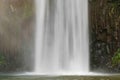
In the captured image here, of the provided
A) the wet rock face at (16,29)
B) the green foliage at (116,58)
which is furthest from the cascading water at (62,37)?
the green foliage at (116,58)

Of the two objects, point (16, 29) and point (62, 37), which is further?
point (16, 29)

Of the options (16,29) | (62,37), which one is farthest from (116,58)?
(16,29)

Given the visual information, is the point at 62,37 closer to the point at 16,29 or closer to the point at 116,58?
the point at 16,29

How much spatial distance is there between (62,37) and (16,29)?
318 centimetres

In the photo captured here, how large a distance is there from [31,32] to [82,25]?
3.42 meters

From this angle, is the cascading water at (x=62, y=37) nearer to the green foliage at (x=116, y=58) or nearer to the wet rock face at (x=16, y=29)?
the wet rock face at (x=16, y=29)

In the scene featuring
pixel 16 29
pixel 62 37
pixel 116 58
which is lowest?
pixel 116 58

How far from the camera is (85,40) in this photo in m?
23.5

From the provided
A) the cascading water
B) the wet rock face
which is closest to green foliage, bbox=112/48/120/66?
the cascading water

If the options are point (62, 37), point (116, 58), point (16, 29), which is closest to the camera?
point (116, 58)

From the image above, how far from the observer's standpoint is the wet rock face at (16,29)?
23.8 m

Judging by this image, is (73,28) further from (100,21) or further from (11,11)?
(11,11)

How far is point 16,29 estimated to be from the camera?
958 inches

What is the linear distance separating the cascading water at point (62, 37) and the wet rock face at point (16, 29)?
575 millimetres
